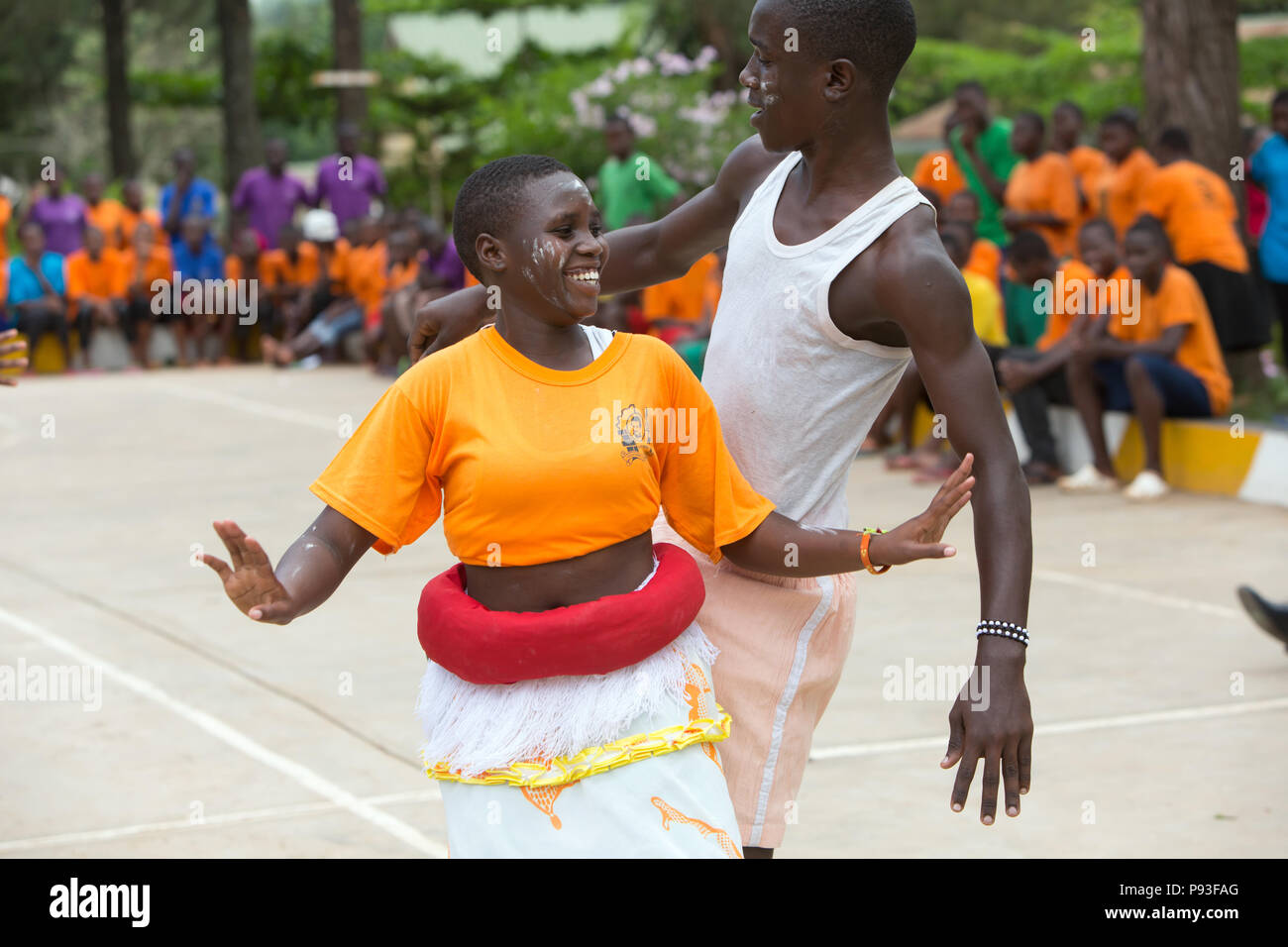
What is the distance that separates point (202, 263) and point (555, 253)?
1540cm

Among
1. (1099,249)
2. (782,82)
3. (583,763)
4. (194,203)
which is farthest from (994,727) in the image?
(194,203)

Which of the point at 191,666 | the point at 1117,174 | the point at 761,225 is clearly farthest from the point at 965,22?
the point at 761,225

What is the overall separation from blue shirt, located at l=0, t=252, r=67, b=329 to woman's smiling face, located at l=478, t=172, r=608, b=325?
15.0 metres

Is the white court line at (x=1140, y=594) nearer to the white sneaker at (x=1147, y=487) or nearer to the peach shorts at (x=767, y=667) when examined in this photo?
the white sneaker at (x=1147, y=487)

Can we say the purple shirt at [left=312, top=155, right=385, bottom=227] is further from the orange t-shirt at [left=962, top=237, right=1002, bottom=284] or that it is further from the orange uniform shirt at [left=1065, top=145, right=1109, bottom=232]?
the orange t-shirt at [left=962, top=237, right=1002, bottom=284]

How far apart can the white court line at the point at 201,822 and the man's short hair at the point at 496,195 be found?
242cm

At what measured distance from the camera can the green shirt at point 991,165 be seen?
12164mm

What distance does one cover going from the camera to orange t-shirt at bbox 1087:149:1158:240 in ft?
34.8

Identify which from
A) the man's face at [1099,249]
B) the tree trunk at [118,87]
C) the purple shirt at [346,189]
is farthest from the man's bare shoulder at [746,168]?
the tree trunk at [118,87]

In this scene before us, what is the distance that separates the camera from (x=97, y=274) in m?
A: 17.3

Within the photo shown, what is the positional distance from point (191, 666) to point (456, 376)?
156 inches

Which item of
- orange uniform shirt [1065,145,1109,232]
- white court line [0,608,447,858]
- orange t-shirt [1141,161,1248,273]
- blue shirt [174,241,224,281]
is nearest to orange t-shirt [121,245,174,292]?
blue shirt [174,241,224,281]

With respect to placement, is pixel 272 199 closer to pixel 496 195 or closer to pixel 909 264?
pixel 496 195

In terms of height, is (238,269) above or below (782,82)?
below
